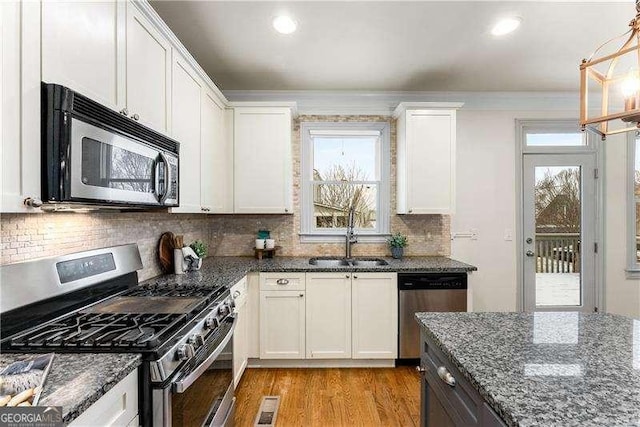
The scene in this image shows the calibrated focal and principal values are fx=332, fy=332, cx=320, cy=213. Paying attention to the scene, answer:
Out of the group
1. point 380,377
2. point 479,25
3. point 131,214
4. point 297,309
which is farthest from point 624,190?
point 131,214

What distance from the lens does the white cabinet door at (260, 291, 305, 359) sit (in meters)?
2.94

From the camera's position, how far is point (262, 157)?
3.24 m

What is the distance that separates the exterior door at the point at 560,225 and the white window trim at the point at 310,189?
1.53 metres

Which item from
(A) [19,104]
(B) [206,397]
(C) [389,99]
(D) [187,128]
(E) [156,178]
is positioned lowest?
(B) [206,397]

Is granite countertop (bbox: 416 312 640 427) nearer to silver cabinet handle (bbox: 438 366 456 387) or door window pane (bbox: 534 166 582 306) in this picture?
silver cabinet handle (bbox: 438 366 456 387)

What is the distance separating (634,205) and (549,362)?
378cm

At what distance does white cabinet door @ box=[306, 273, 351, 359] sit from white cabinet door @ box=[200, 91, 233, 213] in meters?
1.07

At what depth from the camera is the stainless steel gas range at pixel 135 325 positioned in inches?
46.7

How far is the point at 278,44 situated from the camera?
100 inches

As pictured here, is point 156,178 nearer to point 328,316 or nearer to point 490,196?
point 328,316

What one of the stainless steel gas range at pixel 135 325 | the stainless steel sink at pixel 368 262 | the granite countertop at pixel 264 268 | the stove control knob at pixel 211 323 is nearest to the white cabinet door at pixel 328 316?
the granite countertop at pixel 264 268

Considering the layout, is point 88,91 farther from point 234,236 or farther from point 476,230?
point 476,230

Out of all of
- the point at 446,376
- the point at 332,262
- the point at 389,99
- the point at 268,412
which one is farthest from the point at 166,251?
the point at 389,99

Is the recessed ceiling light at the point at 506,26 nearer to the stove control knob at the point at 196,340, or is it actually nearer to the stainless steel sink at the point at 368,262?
the stainless steel sink at the point at 368,262
